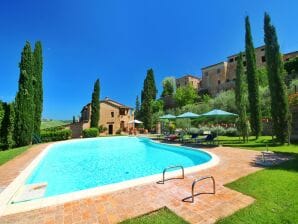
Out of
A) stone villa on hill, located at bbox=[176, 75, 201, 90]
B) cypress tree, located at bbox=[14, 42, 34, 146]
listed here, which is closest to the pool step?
cypress tree, located at bbox=[14, 42, 34, 146]

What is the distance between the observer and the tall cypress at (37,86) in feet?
70.7

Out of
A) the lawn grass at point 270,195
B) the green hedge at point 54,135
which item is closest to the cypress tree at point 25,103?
the green hedge at point 54,135

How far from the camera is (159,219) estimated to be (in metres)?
3.61

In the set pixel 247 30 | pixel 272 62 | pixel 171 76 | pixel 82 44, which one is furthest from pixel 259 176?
pixel 171 76

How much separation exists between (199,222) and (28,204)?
3.74 meters

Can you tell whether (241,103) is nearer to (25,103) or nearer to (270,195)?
(270,195)

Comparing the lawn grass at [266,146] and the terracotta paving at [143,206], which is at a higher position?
the lawn grass at [266,146]

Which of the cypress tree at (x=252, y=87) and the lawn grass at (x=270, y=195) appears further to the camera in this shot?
the cypress tree at (x=252, y=87)

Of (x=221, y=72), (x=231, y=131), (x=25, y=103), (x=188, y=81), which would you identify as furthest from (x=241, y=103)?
(x=188, y=81)

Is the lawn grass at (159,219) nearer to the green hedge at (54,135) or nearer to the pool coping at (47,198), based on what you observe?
the pool coping at (47,198)

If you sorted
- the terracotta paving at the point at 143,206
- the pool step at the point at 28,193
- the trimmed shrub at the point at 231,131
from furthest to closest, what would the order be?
the trimmed shrub at the point at 231,131
the pool step at the point at 28,193
the terracotta paving at the point at 143,206

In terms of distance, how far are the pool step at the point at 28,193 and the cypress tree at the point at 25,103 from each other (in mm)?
14422

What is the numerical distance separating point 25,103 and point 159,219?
1942 centimetres

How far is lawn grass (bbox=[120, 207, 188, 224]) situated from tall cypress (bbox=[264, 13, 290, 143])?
12.8m
